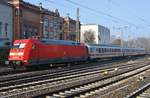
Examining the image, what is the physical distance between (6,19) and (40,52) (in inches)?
994

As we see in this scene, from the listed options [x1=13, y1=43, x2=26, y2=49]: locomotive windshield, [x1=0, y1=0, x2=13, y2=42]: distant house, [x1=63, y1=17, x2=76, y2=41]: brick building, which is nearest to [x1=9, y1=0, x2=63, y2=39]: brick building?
[x1=0, y1=0, x2=13, y2=42]: distant house

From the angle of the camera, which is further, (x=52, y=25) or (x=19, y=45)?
(x=52, y=25)

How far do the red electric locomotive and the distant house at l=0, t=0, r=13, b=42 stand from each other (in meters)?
18.0

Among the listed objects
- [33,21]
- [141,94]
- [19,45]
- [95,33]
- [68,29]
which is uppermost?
[33,21]

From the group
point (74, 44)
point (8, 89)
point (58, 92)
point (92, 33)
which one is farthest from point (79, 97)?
point (92, 33)

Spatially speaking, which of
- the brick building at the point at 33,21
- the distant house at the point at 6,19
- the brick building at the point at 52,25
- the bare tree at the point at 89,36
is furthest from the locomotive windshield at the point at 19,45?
the bare tree at the point at 89,36

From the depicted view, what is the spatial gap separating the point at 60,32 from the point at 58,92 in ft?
203

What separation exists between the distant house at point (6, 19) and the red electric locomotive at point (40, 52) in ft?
59.1

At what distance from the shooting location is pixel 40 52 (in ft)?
107

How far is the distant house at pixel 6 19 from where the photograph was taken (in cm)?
5475

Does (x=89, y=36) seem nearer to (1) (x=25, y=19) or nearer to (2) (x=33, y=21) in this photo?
(2) (x=33, y=21)

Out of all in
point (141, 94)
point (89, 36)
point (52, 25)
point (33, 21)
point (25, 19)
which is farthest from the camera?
point (89, 36)

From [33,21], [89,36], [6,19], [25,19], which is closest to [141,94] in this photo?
[6,19]

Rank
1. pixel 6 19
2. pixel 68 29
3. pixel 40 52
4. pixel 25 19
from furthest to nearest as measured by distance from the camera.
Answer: pixel 68 29, pixel 25 19, pixel 6 19, pixel 40 52
